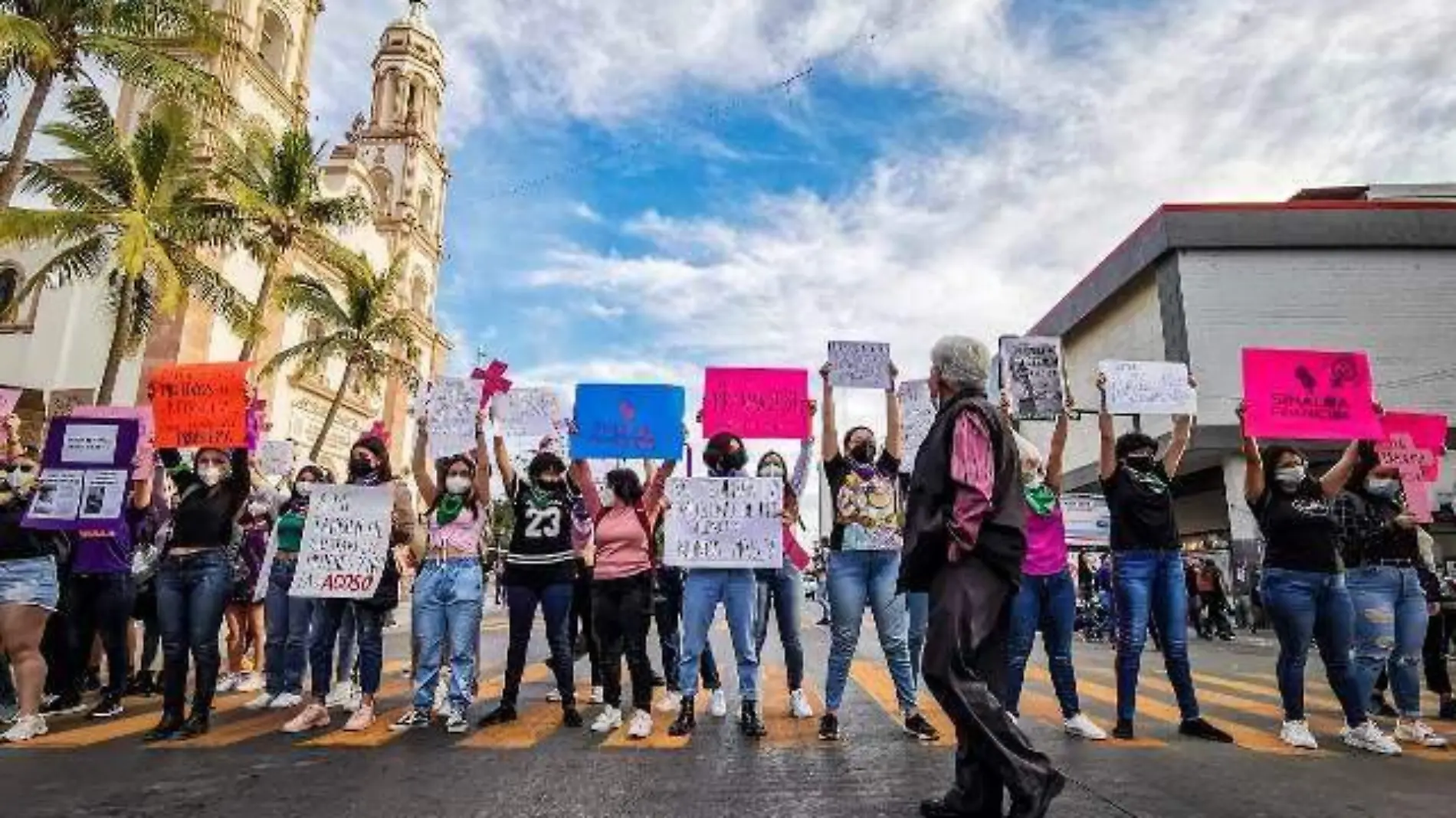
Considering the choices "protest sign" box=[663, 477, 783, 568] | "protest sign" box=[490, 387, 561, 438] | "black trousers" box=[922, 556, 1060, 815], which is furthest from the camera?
"protest sign" box=[490, 387, 561, 438]

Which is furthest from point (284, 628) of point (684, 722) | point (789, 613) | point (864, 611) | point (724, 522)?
point (864, 611)

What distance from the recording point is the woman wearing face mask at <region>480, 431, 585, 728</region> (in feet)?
20.0

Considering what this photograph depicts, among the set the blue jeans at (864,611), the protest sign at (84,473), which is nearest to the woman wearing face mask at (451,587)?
the protest sign at (84,473)

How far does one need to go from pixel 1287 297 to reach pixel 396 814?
3115cm

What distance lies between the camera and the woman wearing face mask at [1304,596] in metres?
5.53

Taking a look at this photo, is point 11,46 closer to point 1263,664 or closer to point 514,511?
point 514,511

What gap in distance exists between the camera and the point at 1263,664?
1242 centimetres

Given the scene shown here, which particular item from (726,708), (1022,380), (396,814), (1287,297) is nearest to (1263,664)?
(1022,380)

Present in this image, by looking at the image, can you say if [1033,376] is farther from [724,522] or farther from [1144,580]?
[724,522]

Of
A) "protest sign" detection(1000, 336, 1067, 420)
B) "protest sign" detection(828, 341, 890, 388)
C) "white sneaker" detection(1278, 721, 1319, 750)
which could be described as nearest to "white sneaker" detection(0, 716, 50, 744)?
"protest sign" detection(828, 341, 890, 388)

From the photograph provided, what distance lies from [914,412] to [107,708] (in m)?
6.35

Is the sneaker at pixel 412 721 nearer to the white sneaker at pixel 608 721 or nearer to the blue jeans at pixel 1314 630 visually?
the white sneaker at pixel 608 721

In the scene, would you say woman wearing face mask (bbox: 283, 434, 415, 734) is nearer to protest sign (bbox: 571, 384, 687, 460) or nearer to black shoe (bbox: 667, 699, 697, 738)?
protest sign (bbox: 571, 384, 687, 460)

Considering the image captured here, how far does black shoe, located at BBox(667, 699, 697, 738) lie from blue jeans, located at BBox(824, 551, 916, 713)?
875 millimetres
